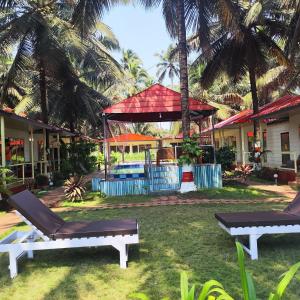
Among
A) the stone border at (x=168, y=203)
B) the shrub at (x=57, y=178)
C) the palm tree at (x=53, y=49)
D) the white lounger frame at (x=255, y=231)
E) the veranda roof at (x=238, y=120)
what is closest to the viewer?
the white lounger frame at (x=255, y=231)

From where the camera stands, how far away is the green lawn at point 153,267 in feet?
15.1

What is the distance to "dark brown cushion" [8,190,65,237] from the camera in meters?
5.56

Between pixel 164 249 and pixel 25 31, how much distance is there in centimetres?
1392

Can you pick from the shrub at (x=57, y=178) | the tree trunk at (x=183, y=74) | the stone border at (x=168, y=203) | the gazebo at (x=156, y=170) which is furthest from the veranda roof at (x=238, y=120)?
the shrub at (x=57, y=178)

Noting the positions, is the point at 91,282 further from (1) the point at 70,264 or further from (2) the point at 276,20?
(2) the point at 276,20

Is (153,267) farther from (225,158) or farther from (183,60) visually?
(225,158)

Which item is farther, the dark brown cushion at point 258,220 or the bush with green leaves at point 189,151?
the bush with green leaves at point 189,151

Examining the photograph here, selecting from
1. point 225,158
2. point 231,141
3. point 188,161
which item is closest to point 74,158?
point 225,158

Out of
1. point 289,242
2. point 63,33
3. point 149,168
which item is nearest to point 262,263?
point 289,242

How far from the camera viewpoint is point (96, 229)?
5.71m

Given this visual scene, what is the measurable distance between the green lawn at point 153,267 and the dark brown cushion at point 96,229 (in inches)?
18.2

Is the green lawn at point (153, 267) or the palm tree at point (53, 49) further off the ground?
the palm tree at point (53, 49)

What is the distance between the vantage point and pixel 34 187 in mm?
17312

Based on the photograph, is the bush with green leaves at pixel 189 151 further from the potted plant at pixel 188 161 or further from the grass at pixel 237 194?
the grass at pixel 237 194
